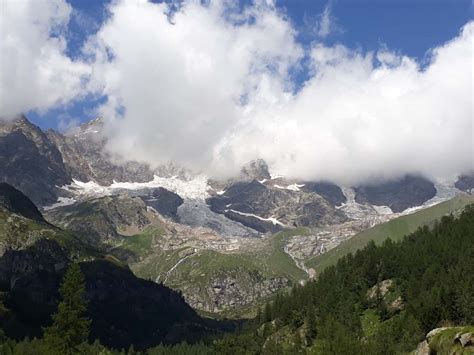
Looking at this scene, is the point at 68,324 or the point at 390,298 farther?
the point at 390,298

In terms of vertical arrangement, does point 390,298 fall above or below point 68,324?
below

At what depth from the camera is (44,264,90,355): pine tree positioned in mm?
73375

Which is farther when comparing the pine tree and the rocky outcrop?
the rocky outcrop

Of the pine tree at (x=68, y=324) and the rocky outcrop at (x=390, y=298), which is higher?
the pine tree at (x=68, y=324)

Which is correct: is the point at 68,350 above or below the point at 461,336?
above

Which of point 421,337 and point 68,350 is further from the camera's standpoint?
point 421,337

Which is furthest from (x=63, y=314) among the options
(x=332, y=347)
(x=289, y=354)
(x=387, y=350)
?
(x=289, y=354)

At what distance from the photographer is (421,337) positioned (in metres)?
132

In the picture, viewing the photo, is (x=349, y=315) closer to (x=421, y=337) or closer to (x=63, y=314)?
(x=421, y=337)

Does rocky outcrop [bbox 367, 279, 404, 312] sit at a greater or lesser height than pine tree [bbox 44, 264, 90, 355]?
lesser

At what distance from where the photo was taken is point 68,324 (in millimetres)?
74812

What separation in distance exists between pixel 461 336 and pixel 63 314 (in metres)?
51.4

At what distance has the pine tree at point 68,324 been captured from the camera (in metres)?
73.4

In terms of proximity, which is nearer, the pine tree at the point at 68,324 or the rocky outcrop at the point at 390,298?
the pine tree at the point at 68,324
